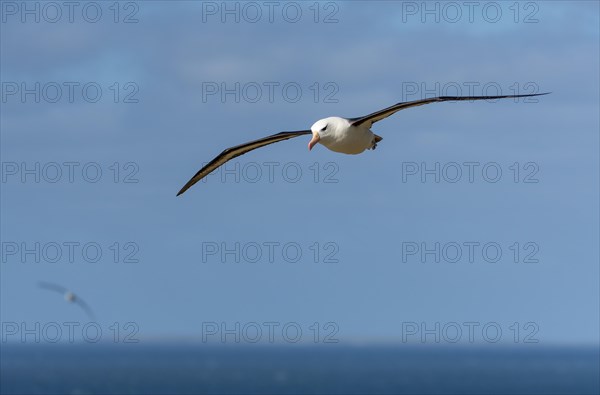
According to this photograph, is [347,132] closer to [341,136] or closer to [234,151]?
[341,136]

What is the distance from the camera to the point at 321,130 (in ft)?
71.0

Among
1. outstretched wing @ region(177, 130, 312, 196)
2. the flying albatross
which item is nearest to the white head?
the flying albatross

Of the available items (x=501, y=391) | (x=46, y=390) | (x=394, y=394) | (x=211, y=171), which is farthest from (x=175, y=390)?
(x=211, y=171)

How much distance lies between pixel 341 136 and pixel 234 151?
269 centimetres

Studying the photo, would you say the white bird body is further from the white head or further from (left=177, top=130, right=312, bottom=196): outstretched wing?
(left=177, top=130, right=312, bottom=196): outstretched wing

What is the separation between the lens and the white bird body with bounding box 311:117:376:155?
2170 cm

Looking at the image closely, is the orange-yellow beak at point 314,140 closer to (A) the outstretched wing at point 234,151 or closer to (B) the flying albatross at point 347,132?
(B) the flying albatross at point 347,132

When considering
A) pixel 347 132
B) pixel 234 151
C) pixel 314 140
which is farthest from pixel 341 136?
pixel 234 151

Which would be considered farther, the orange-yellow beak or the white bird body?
the white bird body

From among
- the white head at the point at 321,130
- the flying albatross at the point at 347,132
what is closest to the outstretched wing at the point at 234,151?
the flying albatross at the point at 347,132

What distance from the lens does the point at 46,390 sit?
621ft

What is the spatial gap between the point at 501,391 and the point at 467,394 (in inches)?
363

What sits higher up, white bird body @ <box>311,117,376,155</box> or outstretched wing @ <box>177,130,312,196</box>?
outstretched wing @ <box>177,130,312,196</box>

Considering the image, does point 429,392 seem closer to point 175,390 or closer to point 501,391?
point 501,391
